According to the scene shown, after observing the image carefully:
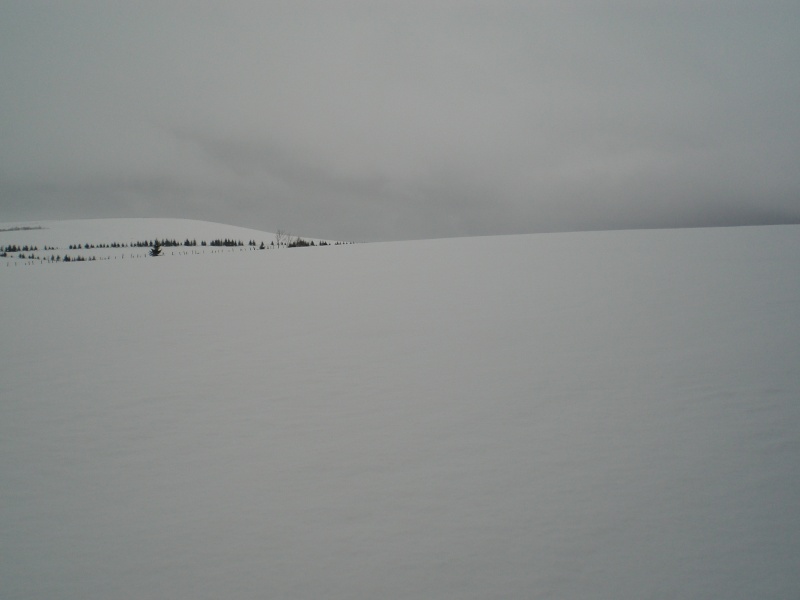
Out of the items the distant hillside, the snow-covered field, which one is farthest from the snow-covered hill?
the snow-covered field

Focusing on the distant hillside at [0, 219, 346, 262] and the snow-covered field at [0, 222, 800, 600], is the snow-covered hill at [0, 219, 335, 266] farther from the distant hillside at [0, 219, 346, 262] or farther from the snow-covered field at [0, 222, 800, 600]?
the snow-covered field at [0, 222, 800, 600]

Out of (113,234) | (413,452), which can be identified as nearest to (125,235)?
(113,234)

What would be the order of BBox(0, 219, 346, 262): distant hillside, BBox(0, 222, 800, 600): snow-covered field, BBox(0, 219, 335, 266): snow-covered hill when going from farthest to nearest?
BBox(0, 219, 335, 266): snow-covered hill → BBox(0, 219, 346, 262): distant hillside → BBox(0, 222, 800, 600): snow-covered field

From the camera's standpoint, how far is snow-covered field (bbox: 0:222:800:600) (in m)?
2.41

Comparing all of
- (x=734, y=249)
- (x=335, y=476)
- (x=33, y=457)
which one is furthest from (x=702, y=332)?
(x=734, y=249)

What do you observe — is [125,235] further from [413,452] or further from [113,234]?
[413,452]

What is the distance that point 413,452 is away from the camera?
341cm

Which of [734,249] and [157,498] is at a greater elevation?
[734,249]

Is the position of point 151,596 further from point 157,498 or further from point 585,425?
point 585,425

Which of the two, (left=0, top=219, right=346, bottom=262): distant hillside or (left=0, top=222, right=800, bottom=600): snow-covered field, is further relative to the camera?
(left=0, top=219, right=346, bottom=262): distant hillside

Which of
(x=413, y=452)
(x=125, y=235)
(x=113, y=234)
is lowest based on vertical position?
(x=413, y=452)

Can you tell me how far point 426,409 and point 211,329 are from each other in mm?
3870

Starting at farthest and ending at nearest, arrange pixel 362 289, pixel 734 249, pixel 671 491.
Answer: pixel 734 249 < pixel 362 289 < pixel 671 491

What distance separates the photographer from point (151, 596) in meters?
2.32
